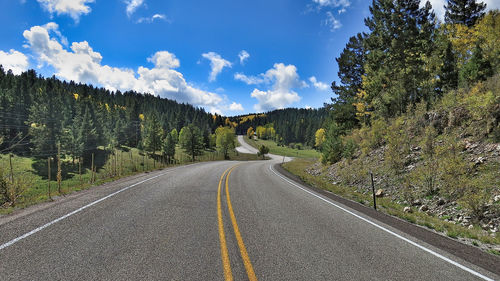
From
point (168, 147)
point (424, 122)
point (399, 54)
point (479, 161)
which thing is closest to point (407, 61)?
point (399, 54)

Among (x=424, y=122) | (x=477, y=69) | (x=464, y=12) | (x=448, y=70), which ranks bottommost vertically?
(x=424, y=122)

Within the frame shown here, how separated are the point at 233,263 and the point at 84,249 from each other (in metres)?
3.04

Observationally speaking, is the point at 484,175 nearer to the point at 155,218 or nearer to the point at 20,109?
the point at 155,218

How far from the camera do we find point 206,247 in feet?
14.2

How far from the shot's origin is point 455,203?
8047 millimetres

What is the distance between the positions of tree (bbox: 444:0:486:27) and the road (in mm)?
37709

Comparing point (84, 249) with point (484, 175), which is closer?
point (84, 249)

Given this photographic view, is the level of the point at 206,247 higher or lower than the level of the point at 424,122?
lower

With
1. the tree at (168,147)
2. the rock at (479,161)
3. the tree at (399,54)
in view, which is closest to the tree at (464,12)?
the tree at (399,54)

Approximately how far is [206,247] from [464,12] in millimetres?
43023

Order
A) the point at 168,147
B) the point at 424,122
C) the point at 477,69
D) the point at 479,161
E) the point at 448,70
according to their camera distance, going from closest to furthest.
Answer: the point at 479,161
the point at 424,122
the point at 477,69
the point at 448,70
the point at 168,147

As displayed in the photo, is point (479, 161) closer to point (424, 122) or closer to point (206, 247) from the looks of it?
point (424, 122)

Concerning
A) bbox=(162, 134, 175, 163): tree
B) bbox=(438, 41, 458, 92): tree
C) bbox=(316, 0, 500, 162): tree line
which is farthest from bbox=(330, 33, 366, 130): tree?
bbox=(162, 134, 175, 163): tree

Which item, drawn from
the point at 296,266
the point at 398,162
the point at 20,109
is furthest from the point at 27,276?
the point at 20,109
